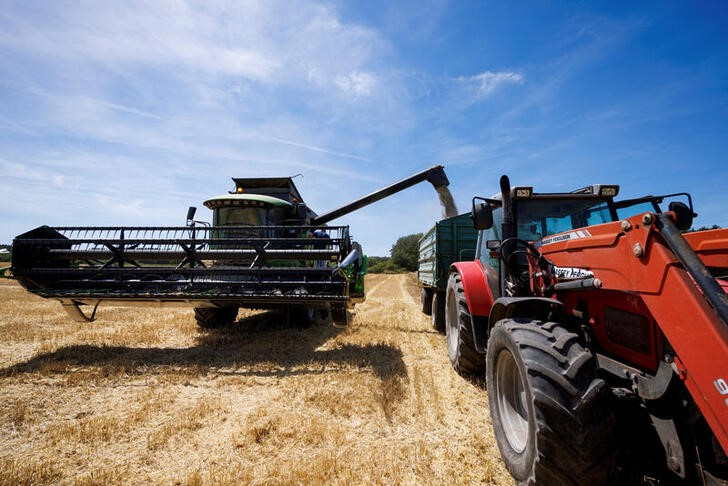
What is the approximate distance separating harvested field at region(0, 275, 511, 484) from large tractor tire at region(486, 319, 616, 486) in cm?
59

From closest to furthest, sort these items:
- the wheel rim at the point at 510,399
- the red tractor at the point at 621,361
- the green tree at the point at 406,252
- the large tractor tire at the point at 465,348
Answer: the red tractor at the point at 621,361 → the wheel rim at the point at 510,399 → the large tractor tire at the point at 465,348 → the green tree at the point at 406,252

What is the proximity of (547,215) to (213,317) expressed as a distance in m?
5.90

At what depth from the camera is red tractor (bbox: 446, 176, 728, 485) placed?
140 cm

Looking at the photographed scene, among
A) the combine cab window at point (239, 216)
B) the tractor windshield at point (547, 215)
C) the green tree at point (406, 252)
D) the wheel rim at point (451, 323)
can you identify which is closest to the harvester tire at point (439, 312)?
the wheel rim at point (451, 323)

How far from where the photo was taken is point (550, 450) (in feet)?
5.62

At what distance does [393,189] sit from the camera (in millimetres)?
8953

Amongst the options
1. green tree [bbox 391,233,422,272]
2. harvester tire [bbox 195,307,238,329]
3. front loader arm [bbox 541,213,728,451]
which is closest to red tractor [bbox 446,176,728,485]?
front loader arm [bbox 541,213,728,451]

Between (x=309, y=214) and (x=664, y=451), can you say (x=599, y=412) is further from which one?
(x=309, y=214)

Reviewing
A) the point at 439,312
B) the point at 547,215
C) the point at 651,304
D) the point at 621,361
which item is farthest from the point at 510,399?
the point at 439,312

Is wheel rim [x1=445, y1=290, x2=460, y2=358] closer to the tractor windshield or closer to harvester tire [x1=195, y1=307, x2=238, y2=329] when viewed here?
the tractor windshield

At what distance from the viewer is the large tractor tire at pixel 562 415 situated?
166cm

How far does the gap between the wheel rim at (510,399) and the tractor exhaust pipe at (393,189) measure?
6.84m

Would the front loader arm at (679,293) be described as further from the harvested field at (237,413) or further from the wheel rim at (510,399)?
the harvested field at (237,413)

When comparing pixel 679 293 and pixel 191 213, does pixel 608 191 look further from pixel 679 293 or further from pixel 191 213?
pixel 191 213
